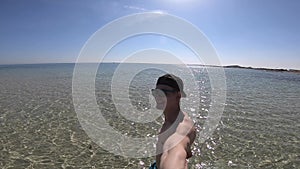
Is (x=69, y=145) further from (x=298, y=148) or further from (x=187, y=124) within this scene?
(x=298, y=148)

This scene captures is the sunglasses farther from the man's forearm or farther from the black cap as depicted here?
the man's forearm

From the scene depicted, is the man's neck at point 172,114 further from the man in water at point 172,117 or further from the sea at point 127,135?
the sea at point 127,135

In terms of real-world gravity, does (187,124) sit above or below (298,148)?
above

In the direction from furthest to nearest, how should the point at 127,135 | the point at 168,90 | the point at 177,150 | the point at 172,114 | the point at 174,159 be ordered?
the point at 127,135, the point at 172,114, the point at 168,90, the point at 177,150, the point at 174,159

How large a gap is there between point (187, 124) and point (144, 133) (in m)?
9.67

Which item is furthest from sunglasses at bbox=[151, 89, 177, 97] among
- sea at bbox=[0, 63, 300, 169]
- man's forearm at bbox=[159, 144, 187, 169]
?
sea at bbox=[0, 63, 300, 169]

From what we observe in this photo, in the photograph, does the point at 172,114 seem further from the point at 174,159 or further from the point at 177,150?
the point at 174,159

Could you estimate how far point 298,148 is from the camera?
11.6 m

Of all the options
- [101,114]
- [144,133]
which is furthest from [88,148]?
[101,114]

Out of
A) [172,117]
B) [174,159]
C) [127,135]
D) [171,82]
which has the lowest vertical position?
[127,135]

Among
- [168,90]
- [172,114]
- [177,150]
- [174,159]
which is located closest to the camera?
[174,159]

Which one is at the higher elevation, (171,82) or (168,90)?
(171,82)

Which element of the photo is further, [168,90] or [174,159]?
[168,90]

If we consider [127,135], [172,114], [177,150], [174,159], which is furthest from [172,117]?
[127,135]
